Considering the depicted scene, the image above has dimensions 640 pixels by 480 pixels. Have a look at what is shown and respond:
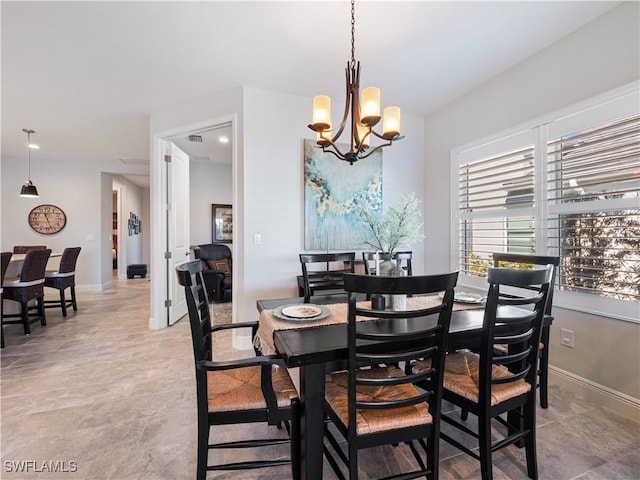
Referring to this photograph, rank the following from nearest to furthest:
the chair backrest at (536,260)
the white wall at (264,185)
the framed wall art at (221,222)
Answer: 1. the chair backrest at (536,260)
2. the white wall at (264,185)
3. the framed wall art at (221,222)

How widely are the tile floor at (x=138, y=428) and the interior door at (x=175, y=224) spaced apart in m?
0.94

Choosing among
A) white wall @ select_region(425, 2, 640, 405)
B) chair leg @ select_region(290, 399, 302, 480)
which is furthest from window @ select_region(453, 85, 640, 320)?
chair leg @ select_region(290, 399, 302, 480)

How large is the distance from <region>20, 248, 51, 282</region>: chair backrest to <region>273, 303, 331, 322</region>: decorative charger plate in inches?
142

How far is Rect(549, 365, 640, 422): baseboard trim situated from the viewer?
2.03 metres

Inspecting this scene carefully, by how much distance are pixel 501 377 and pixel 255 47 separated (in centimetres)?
289

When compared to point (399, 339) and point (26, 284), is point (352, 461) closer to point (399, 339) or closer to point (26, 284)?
point (399, 339)

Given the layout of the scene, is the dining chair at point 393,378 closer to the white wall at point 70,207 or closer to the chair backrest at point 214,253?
the chair backrest at point 214,253

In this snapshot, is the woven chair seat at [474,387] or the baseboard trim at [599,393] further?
the baseboard trim at [599,393]

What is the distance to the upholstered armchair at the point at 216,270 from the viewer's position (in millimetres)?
5277

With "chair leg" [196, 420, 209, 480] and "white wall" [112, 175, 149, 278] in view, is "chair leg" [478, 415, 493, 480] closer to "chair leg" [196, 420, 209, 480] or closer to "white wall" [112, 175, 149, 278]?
"chair leg" [196, 420, 209, 480]

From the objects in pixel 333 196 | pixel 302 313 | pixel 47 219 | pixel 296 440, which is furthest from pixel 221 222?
pixel 296 440

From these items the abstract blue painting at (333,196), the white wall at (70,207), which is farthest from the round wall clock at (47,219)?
the abstract blue painting at (333,196)

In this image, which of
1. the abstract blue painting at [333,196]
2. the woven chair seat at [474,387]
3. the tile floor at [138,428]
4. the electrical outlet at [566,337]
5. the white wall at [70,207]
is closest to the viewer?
the woven chair seat at [474,387]

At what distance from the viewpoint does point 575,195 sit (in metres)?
2.39
